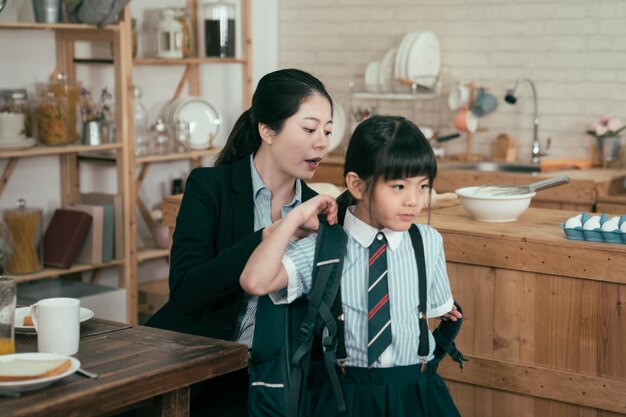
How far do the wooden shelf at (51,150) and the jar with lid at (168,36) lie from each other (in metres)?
0.72

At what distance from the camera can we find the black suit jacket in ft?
8.02

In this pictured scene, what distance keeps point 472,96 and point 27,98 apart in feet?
8.05

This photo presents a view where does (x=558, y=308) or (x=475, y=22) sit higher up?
(x=475, y=22)

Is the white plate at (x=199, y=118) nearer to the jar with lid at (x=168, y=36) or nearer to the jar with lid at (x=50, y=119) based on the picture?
the jar with lid at (x=168, y=36)

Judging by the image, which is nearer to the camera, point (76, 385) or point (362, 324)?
point (76, 385)

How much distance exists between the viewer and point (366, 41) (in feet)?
20.2

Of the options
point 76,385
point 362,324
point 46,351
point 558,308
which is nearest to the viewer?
point 76,385

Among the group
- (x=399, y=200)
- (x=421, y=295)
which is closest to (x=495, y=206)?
(x=421, y=295)

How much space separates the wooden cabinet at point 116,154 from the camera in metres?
4.95

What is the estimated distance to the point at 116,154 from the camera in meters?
5.12

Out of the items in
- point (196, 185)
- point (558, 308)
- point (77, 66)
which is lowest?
point (558, 308)

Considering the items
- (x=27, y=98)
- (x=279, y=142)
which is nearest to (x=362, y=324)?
Answer: (x=279, y=142)

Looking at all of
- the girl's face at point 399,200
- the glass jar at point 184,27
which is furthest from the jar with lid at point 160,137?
the girl's face at point 399,200

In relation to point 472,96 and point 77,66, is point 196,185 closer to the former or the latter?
point 77,66
